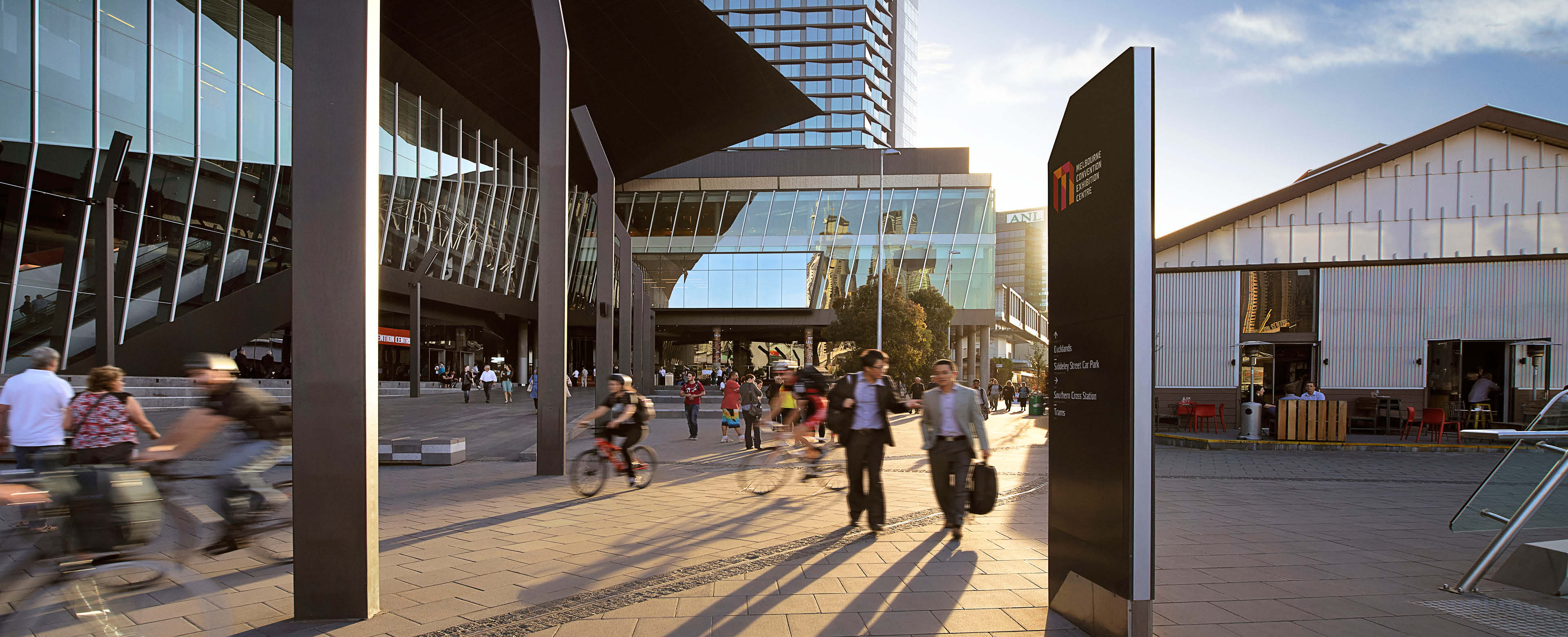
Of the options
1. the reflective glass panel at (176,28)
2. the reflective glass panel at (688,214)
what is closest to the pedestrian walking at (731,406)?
the reflective glass panel at (176,28)

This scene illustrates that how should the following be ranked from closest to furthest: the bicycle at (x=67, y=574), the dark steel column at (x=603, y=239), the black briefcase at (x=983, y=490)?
the bicycle at (x=67, y=574)
the black briefcase at (x=983, y=490)
the dark steel column at (x=603, y=239)

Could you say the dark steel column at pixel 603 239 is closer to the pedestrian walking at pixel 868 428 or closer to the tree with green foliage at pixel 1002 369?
the pedestrian walking at pixel 868 428

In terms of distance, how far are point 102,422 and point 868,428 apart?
228 inches

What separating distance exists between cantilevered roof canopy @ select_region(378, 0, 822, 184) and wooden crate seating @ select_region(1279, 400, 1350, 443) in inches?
867

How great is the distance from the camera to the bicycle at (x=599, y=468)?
8.96m

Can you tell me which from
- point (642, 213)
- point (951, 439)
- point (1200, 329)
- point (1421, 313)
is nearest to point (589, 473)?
point (951, 439)

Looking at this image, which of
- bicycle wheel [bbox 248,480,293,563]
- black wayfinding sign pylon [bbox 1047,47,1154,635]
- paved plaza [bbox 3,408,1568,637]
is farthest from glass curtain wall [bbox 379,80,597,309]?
black wayfinding sign pylon [bbox 1047,47,1154,635]

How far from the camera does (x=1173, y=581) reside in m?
5.44

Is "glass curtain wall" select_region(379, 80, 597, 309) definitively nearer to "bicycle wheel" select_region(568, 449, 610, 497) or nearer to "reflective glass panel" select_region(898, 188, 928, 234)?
"reflective glass panel" select_region(898, 188, 928, 234)

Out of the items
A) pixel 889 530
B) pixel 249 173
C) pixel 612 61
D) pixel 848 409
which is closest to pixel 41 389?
pixel 848 409

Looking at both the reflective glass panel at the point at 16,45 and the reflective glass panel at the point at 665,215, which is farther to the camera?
the reflective glass panel at the point at 665,215

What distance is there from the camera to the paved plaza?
450 cm

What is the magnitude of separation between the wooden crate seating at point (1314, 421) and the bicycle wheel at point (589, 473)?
13.8 meters

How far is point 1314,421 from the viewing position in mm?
15773
